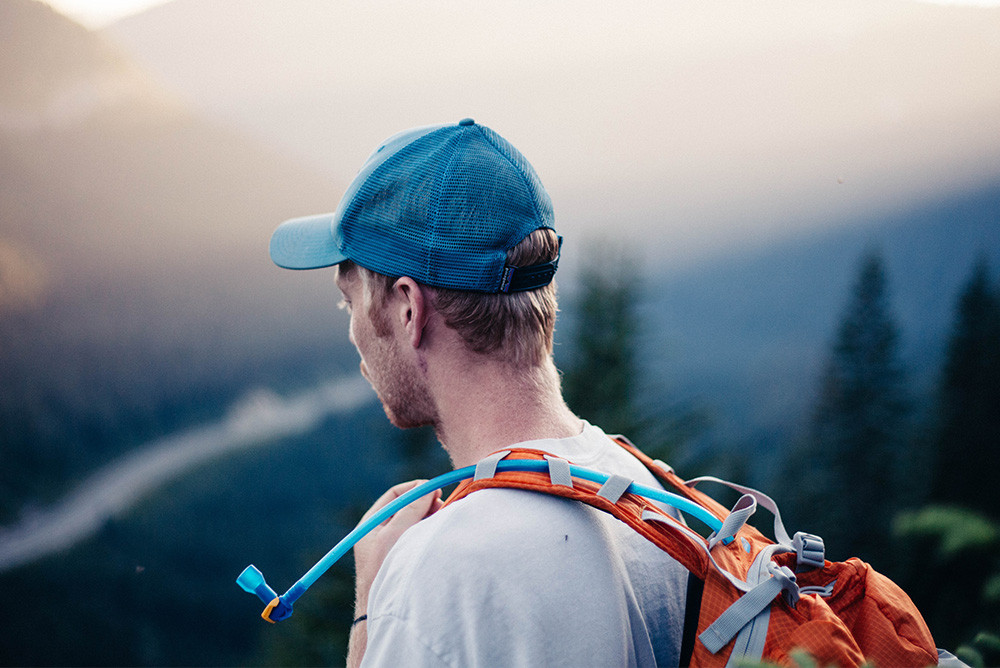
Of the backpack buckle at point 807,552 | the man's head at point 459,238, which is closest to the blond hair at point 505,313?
the man's head at point 459,238

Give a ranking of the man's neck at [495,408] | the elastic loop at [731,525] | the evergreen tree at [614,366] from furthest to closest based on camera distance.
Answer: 1. the evergreen tree at [614,366]
2. the man's neck at [495,408]
3. the elastic loop at [731,525]

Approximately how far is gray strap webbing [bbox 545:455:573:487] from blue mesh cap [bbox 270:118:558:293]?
40 cm

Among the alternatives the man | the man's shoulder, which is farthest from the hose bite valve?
the man's shoulder

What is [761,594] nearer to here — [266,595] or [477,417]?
[477,417]

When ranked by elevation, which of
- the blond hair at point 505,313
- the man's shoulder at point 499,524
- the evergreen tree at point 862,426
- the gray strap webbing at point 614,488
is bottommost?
the evergreen tree at point 862,426

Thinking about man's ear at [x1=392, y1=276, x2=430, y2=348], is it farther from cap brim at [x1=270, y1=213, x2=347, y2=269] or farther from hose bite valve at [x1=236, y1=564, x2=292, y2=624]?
hose bite valve at [x1=236, y1=564, x2=292, y2=624]

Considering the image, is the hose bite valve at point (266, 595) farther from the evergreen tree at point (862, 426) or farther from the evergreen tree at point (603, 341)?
the evergreen tree at point (862, 426)

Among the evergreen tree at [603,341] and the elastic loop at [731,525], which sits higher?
the elastic loop at [731,525]

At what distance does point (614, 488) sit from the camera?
3.39ft

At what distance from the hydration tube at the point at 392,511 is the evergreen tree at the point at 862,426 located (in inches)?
232

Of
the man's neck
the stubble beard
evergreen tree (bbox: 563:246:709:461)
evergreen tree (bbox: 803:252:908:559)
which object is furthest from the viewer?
evergreen tree (bbox: 803:252:908:559)

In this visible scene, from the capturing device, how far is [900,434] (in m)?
6.23

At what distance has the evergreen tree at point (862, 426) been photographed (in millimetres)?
6102

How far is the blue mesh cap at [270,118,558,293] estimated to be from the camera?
126cm
